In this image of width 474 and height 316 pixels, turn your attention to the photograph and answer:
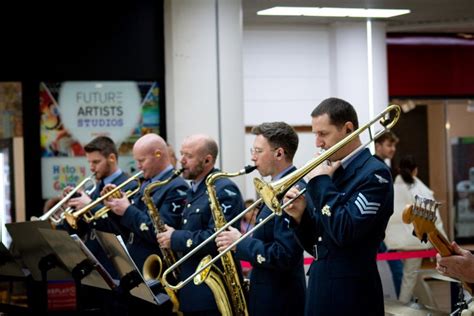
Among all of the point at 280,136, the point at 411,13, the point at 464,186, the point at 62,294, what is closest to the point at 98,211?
the point at 280,136

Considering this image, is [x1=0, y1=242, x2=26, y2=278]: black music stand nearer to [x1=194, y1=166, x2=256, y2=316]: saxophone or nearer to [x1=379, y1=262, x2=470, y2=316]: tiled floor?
[x1=194, y1=166, x2=256, y2=316]: saxophone

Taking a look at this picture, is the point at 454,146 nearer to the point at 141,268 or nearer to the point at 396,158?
the point at 396,158

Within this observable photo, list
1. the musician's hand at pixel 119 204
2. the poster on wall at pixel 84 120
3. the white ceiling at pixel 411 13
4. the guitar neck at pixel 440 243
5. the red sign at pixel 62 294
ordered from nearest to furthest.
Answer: the guitar neck at pixel 440 243 < the musician's hand at pixel 119 204 < the white ceiling at pixel 411 13 < the red sign at pixel 62 294 < the poster on wall at pixel 84 120

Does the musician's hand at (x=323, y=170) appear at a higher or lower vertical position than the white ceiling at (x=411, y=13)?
lower

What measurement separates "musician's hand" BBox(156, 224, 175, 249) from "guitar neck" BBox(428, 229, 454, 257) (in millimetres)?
2091

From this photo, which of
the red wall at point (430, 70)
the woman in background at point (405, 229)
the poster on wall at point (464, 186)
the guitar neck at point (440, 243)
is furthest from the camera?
the red wall at point (430, 70)

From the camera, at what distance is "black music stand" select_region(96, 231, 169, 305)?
15.3ft

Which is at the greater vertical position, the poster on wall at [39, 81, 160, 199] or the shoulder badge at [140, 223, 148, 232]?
the poster on wall at [39, 81, 160, 199]

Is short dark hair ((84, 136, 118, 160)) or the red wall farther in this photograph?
the red wall

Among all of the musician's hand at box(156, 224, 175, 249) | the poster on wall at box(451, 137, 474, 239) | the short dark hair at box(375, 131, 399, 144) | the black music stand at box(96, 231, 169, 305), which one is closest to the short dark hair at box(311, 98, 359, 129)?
the black music stand at box(96, 231, 169, 305)

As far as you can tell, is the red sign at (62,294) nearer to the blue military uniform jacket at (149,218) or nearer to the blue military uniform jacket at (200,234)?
the blue military uniform jacket at (149,218)

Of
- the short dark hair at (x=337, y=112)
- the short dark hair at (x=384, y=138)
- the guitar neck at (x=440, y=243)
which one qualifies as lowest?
the guitar neck at (x=440, y=243)

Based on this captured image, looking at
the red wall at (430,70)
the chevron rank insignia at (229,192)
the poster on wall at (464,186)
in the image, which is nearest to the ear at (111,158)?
the chevron rank insignia at (229,192)

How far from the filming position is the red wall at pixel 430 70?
8.92 metres
